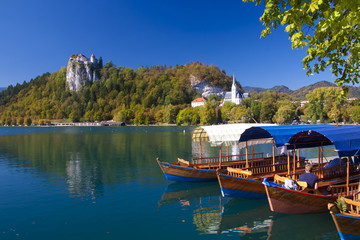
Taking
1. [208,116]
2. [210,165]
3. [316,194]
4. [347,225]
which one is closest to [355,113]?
A: [208,116]

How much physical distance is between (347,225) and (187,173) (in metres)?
11.7

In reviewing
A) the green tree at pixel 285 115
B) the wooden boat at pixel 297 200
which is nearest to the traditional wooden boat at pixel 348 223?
the wooden boat at pixel 297 200

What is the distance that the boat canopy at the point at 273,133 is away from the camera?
617 inches

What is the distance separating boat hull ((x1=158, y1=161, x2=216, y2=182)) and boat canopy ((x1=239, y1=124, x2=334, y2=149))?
3.58 metres

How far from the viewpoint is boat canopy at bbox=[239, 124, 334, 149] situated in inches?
617

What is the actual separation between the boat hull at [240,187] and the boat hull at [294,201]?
2.29m

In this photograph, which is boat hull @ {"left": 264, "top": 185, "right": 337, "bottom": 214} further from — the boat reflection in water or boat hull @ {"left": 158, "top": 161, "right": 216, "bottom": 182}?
boat hull @ {"left": 158, "top": 161, "right": 216, "bottom": 182}

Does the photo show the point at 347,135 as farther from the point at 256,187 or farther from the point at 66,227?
the point at 66,227

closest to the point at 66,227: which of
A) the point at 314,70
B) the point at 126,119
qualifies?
the point at 314,70

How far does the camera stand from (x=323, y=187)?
13938 mm

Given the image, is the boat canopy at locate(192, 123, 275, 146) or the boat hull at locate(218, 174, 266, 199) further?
the boat canopy at locate(192, 123, 275, 146)

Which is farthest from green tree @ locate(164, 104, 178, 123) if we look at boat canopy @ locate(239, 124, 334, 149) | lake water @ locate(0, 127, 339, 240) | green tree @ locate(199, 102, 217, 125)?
boat canopy @ locate(239, 124, 334, 149)

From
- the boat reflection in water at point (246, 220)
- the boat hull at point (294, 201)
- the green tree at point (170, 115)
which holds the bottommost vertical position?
the boat reflection in water at point (246, 220)

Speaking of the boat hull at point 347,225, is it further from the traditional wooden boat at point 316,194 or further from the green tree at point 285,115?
the green tree at point 285,115
